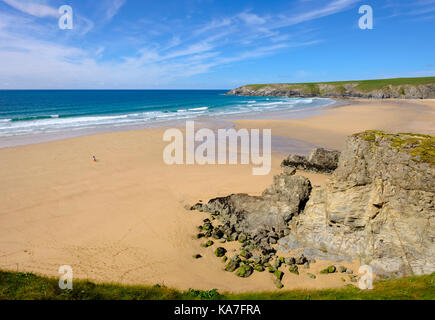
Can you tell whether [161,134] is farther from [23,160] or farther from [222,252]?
[222,252]

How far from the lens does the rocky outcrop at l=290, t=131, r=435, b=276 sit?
32.6ft

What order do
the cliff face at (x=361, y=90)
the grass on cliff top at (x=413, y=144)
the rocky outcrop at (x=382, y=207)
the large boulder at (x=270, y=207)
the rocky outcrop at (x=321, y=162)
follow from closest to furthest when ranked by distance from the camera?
the rocky outcrop at (x=382, y=207)
the grass on cliff top at (x=413, y=144)
the large boulder at (x=270, y=207)
the rocky outcrop at (x=321, y=162)
the cliff face at (x=361, y=90)

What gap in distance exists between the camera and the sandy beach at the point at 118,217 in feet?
38.7

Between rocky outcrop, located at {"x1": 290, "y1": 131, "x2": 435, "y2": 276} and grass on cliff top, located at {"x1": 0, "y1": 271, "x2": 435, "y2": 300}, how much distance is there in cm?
199

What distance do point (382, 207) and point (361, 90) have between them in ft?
553

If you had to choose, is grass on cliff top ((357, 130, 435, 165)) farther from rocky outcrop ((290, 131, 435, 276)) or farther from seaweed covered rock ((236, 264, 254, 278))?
seaweed covered rock ((236, 264, 254, 278))

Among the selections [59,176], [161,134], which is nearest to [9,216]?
[59,176]

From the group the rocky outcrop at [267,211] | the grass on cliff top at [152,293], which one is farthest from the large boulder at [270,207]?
the grass on cliff top at [152,293]

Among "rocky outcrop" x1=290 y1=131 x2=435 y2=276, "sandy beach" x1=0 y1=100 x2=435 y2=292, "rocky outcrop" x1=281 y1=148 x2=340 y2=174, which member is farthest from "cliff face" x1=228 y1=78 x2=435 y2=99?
"rocky outcrop" x1=290 y1=131 x2=435 y2=276

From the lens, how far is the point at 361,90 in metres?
149

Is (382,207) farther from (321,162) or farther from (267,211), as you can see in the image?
(321,162)

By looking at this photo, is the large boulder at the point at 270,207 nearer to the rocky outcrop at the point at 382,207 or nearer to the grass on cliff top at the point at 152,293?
the rocky outcrop at the point at 382,207

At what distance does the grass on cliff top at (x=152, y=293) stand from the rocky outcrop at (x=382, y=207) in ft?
6.52
